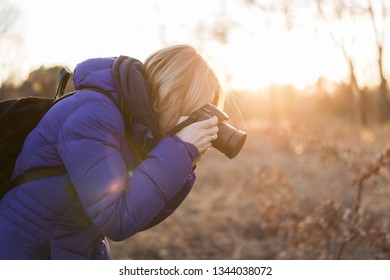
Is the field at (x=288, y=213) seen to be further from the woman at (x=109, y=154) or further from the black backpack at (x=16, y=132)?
the black backpack at (x=16, y=132)

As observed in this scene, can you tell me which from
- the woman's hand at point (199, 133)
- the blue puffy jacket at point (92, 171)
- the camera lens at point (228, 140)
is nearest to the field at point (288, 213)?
the camera lens at point (228, 140)

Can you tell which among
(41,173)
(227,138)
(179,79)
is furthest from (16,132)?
(227,138)

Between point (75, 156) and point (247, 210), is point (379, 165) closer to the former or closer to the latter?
point (75, 156)

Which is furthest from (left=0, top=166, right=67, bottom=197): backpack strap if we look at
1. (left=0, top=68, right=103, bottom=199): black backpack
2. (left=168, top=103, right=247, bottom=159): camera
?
(left=168, top=103, right=247, bottom=159): camera

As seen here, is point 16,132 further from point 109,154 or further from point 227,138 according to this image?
point 227,138

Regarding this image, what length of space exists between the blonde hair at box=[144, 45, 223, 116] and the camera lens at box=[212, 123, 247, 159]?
0.41 feet

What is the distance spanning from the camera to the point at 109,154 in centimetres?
129

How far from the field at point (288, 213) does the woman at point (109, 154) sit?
1815 millimetres

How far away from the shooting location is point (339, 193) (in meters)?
5.94

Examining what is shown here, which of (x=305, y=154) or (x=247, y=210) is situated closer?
(x=247, y=210)

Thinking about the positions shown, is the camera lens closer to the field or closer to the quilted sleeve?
the quilted sleeve

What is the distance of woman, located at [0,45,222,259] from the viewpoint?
129 centimetres
